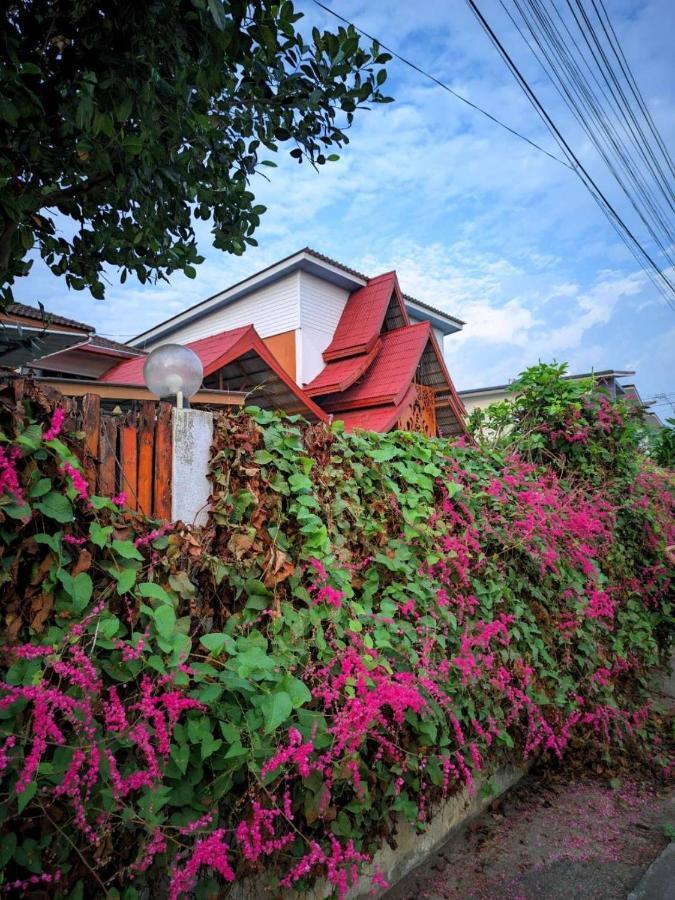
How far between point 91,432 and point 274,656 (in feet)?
3.84

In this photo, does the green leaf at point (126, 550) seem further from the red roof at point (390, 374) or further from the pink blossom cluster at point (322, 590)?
the red roof at point (390, 374)

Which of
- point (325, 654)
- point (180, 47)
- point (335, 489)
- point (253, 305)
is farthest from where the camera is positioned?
point (253, 305)

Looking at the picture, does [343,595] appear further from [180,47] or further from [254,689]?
[180,47]

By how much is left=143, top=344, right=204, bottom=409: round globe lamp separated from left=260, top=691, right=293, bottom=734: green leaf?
1.71 m

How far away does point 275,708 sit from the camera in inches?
76.8

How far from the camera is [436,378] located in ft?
47.2

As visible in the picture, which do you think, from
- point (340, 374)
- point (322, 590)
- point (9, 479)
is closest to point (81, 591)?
point (9, 479)

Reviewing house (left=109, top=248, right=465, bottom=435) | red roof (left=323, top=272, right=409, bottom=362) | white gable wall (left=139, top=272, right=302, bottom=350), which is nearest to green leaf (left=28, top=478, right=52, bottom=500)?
house (left=109, top=248, right=465, bottom=435)

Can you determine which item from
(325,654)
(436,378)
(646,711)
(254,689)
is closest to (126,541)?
(254,689)

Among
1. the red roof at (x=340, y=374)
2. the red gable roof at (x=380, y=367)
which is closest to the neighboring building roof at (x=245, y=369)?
the red roof at (x=340, y=374)

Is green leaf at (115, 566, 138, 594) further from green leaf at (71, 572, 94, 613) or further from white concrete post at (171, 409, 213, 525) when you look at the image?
white concrete post at (171, 409, 213, 525)

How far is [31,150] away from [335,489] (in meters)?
→ 2.13

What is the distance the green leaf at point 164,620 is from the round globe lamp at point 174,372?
4.51 feet

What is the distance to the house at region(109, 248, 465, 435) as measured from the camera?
44.2 feet
